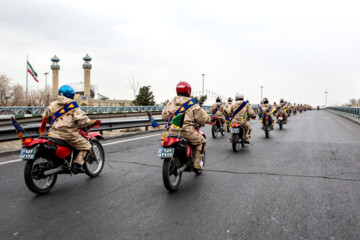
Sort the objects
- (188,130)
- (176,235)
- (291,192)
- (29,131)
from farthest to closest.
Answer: (29,131) < (188,130) < (291,192) < (176,235)

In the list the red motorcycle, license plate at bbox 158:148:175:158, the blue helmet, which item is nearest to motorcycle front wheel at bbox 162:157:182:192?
license plate at bbox 158:148:175:158

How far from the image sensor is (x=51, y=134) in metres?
4.91

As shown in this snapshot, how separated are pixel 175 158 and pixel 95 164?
187 centimetres

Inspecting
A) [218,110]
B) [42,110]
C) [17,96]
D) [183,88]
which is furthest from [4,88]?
[183,88]

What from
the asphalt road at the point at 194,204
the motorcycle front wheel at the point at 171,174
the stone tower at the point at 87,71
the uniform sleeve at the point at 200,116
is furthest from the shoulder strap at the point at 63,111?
the stone tower at the point at 87,71

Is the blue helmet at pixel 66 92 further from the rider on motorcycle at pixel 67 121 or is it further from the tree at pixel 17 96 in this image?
the tree at pixel 17 96

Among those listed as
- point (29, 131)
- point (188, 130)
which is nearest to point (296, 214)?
point (188, 130)

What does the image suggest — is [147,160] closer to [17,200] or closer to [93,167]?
[93,167]

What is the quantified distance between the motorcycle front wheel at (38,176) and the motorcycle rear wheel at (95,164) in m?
0.79

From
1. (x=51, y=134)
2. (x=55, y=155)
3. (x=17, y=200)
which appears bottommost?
(x=17, y=200)

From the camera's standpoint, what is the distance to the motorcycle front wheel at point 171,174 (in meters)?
4.55

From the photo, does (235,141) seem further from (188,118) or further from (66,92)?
(66,92)

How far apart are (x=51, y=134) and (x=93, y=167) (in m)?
1.22

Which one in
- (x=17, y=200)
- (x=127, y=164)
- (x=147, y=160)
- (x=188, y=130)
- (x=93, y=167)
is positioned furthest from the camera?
(x=147, y=160)
